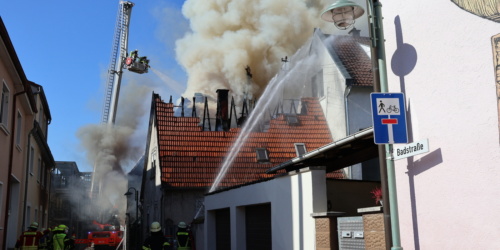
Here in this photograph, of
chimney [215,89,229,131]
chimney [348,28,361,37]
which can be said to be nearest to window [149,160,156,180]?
chimney [215,89,229,131]

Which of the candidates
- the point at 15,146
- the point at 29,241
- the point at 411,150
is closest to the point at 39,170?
the point at 15,146

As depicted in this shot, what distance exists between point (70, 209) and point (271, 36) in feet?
81.8

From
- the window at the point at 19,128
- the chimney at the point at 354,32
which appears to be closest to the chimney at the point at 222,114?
the chimney at the point at 354,32

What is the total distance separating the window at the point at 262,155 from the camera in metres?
20.8

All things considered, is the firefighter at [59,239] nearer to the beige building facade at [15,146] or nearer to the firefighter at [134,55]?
the beige building facade at [15,146]

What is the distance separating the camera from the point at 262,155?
2086 cm

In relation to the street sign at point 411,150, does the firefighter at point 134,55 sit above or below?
above

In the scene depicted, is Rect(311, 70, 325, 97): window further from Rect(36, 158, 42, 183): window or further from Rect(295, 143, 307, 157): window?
Rect(36, 158, 42, 183): window

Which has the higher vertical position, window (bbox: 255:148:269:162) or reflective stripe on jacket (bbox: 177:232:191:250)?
window (bbox: 255:148:269:162)

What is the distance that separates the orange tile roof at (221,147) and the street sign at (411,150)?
46.5ft

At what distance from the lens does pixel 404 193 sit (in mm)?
6508

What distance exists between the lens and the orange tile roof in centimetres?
2034

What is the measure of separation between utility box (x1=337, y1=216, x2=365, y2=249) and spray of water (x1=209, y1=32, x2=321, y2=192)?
12.8 m

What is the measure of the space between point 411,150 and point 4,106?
9956 mm
